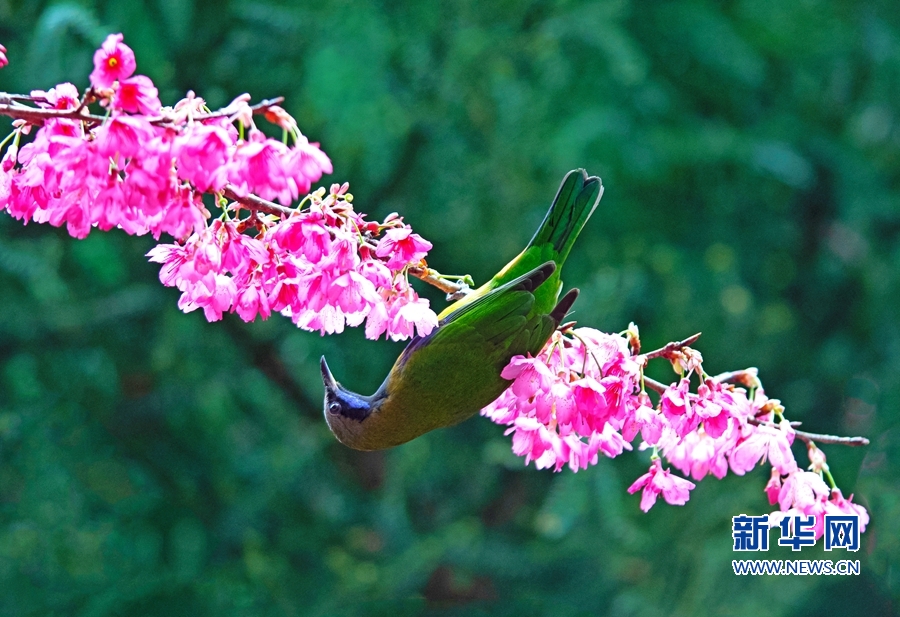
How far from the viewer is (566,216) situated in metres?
1.38

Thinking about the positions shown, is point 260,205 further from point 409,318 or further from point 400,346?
point 400,346

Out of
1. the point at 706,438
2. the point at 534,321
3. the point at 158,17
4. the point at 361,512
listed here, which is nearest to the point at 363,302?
the point at 534,321

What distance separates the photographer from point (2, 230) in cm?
369

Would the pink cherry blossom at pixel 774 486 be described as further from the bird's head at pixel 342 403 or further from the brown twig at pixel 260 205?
the brown twig at pixel 260 205

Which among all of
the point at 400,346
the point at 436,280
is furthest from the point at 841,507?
the point at 400,346

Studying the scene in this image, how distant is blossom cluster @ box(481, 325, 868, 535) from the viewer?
124cm

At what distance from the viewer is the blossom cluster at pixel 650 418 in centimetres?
124

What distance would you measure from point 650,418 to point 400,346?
2.89 meters

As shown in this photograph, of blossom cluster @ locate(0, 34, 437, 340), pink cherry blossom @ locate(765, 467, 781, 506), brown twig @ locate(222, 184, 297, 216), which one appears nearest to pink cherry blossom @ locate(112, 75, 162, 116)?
blossom cluster @ locate(0, 34, 437, 340)

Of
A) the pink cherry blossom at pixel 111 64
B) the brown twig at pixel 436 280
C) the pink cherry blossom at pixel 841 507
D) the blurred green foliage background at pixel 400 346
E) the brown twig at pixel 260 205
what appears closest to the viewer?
the pink cherry blossom at pixel 111 64

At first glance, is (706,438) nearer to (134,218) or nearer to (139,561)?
(134,218)

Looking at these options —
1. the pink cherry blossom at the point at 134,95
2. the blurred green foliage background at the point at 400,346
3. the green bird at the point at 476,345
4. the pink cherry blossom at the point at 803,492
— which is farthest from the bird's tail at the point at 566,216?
the blurred green foliage background at the point at 400,346

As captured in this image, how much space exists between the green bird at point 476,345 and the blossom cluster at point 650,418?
4cm

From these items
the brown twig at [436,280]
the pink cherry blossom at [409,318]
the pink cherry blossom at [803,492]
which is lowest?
the pink cherry blossom at [803,492]
